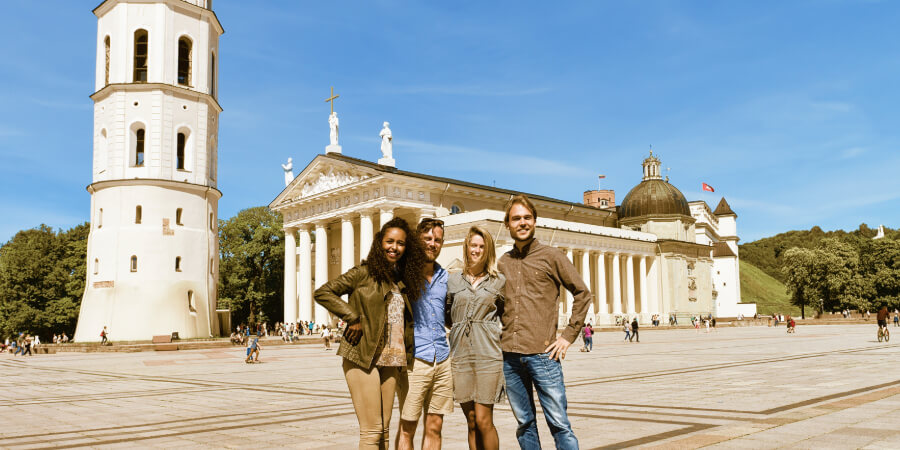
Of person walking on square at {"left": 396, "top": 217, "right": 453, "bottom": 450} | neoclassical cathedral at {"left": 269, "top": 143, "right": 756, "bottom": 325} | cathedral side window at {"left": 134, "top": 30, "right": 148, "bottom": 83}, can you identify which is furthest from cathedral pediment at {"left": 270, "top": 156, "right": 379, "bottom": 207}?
person walking on square at {"left": 396, "top": 217, "right": 453, "bottom": 450}

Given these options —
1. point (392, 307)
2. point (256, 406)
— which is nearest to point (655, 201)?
point (256, 406)

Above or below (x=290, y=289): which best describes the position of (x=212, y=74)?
above

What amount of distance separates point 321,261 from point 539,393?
5680 cm

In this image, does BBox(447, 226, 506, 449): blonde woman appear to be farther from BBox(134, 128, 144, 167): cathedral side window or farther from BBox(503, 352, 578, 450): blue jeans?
BBox(134, 128, 144, 167): cathedral side window

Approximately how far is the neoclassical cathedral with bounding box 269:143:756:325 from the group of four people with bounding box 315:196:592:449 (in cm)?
4284

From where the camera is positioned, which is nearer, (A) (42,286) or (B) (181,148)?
(B) (181,148)

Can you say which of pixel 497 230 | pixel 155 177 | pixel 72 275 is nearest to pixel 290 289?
pixel 72 275

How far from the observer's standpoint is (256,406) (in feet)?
37.0

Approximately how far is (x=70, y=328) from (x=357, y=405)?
190 feet

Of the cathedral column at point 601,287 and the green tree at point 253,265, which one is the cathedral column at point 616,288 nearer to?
the cathedral column at point 601,287

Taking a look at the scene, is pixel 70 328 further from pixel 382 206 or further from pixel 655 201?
pixel 655 201

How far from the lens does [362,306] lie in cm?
495

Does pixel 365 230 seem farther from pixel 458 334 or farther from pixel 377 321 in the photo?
pixel 377 321

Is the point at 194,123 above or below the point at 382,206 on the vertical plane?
above
